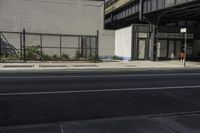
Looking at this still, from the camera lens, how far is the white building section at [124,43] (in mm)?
35562

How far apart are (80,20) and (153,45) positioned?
33.3 feet

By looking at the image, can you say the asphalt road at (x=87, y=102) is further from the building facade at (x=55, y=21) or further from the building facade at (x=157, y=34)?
the building facade at (x=55, y=21)

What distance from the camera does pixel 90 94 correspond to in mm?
10938

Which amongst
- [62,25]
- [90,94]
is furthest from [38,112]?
[62,25]

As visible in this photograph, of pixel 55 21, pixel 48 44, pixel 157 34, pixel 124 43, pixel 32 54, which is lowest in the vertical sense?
pixel 32 54

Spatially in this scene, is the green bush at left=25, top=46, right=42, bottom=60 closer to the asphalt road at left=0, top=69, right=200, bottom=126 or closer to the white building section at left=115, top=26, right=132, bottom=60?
the white building section at left=115, top=26, right=132, bottom=60

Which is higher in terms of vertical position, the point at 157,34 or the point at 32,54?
the point at 157,34

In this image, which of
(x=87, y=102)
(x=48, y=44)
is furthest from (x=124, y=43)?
(x=87, y=102)

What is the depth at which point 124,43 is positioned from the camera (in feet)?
121

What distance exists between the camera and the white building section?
→ 3556cm

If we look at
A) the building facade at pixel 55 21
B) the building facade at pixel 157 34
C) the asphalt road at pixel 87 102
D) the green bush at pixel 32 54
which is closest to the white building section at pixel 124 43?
the building facade at pixel 157 34

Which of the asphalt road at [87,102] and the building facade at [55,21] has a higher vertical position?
the building facade at [55,21]

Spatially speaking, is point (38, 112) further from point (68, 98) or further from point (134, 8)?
point (134, 8)

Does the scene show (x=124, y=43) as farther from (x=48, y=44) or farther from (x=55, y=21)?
(x=48, y=44)
